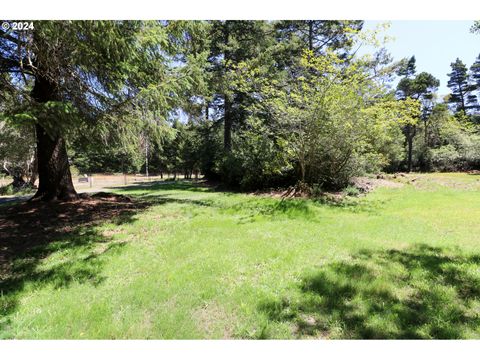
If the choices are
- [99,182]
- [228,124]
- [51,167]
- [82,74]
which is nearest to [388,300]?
[82,74]

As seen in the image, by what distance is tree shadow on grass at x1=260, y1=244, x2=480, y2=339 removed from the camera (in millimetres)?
2373

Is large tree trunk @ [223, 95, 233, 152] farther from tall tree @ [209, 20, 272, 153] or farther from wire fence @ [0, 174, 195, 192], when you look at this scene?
wire fence @ [0, 174, 195, 192]

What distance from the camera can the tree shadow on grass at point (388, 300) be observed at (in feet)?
7.79

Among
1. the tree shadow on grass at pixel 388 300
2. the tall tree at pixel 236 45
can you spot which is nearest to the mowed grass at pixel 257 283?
the tree shadow on grass at pixel 388 300

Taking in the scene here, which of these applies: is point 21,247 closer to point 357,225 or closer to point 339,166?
point 357,225

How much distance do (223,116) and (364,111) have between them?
11358 millimetres

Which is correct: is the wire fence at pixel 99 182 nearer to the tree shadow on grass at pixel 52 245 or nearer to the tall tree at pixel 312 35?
the tree shadow on grass at pixel 52 245

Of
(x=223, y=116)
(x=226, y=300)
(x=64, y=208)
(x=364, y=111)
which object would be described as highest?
(x=223, y=116)

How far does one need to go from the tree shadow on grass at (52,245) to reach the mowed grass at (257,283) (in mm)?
31

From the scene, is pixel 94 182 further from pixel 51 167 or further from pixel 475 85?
pixel 475 85

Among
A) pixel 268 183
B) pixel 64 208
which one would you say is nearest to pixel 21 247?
pixel 64 208
